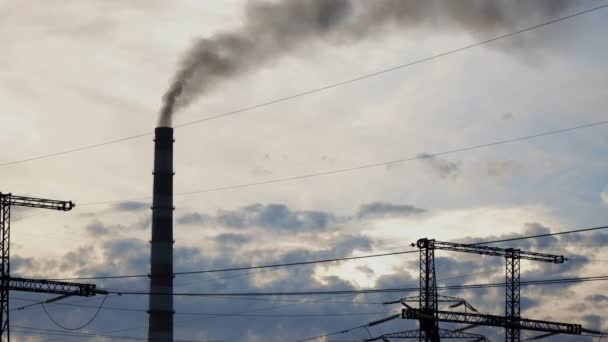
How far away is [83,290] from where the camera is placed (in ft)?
220

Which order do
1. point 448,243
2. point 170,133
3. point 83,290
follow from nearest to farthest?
1. point 83,290
2. point 448,243
3. point 170,133

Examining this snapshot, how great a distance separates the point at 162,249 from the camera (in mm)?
86438

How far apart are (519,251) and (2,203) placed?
42.6m

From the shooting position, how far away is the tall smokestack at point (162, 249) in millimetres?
85625

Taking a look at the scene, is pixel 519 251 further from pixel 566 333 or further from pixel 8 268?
pixel 8 268

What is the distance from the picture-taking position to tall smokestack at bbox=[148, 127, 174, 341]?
85.6m

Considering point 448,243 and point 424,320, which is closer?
point 424,320

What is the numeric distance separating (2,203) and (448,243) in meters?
32.4

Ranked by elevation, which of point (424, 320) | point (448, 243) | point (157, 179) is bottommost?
point (424, 320)

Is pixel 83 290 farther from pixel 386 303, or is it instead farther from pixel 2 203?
pixel 386 303

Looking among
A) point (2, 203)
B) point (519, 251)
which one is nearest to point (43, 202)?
point (2, 203)

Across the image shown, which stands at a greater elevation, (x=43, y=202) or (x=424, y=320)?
(x=43, y=202)

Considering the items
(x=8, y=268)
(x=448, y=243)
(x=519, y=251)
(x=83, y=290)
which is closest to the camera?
(x=8, y=268)

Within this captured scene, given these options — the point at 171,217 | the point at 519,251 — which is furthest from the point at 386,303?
the point at 171,217
